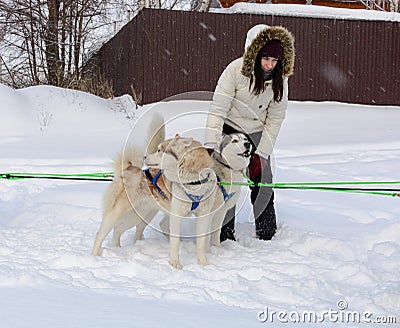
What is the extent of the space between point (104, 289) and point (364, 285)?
1.47m

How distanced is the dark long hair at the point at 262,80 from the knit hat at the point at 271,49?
2.0 inches

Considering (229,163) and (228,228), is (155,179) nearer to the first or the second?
(229,163)

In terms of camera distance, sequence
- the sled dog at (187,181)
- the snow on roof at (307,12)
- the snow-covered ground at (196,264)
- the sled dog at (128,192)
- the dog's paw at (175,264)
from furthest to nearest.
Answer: the snow on roof at (307,12) < the sled dog at (128,192) < the dog's paw at (175,264) < the sled dog at (187,181) < the snow-covered ground at (196,264)

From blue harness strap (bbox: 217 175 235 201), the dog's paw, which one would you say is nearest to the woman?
blue harness strap (bbox: 217 175 235 201)

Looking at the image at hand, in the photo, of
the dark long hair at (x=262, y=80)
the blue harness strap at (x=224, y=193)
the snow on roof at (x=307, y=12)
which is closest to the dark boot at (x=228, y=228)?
the blue harness strap at (x=224, y=193)

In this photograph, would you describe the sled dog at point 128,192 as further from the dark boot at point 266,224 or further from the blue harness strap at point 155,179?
the dark boot at point 266,224

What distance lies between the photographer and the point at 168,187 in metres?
3.29

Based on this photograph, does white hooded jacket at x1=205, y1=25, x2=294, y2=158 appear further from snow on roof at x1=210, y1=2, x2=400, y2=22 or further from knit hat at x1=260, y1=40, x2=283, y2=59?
snow on roof at x1=210, y1=2, x2=400, y2=22

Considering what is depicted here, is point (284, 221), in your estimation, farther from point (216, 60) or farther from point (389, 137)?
point (216, 60)

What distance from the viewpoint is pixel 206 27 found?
11172 millimetres

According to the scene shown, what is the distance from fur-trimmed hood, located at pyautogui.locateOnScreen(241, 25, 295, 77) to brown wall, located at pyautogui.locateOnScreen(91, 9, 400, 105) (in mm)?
7472

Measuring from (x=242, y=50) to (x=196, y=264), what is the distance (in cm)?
862

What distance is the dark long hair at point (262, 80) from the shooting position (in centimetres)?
347

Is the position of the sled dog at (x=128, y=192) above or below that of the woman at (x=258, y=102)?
below
